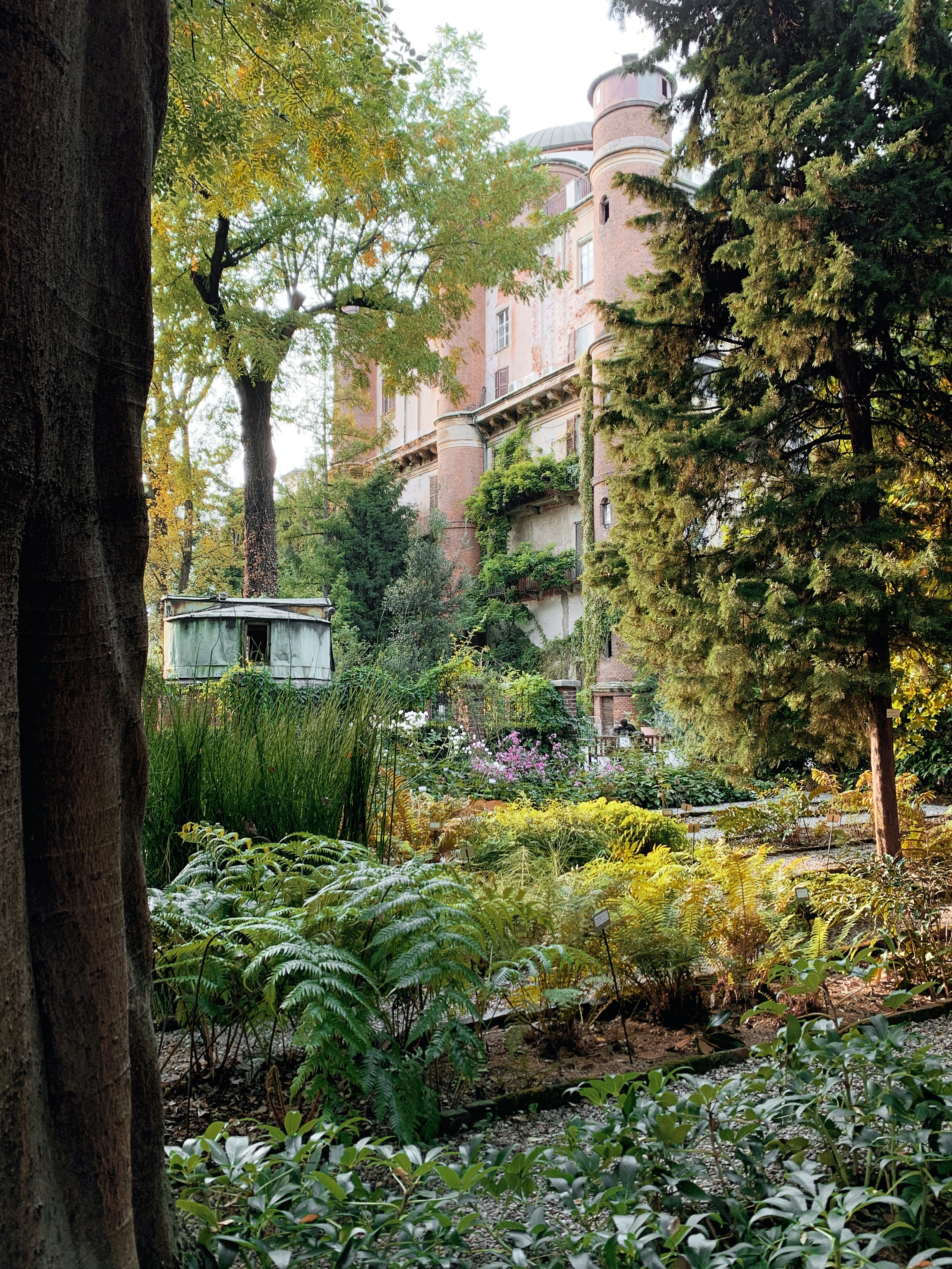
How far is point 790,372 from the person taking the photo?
18.0 feet

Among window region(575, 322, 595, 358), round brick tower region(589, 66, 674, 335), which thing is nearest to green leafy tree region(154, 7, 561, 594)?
round brick tower region(589, 66, 674, 335)

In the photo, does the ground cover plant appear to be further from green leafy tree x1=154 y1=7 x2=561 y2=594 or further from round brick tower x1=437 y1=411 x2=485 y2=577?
round brick tower x1=437 y1=411 x2=485 y2=577

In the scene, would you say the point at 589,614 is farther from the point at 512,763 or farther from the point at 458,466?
the point at 512,763

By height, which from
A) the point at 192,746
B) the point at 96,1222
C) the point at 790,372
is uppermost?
the point at 790,372

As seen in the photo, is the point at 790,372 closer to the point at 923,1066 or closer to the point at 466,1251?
the point at 923,1066

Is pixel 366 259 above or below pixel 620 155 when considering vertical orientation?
below

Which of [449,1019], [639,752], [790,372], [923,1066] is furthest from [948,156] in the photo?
[639,752]

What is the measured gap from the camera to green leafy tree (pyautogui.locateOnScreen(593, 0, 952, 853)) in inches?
189

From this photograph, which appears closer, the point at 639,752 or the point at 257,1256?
the point at 257,1256

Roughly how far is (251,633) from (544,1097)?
15623mm

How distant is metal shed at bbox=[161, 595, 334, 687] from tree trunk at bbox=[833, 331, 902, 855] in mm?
12214

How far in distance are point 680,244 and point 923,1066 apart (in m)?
5.42

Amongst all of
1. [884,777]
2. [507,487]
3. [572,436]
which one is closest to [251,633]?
[507,487]

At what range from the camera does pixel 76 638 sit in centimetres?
139
